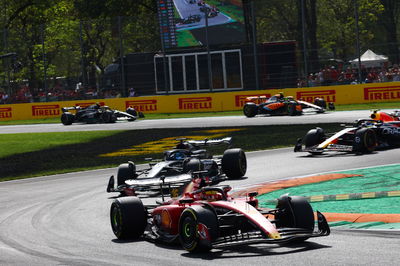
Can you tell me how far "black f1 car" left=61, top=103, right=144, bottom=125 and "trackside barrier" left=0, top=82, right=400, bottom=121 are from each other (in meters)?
4.17

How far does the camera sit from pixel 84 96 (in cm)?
4700

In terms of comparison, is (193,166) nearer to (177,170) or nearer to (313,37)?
(177,170)

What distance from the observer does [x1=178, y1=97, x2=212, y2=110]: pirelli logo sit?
44.8m

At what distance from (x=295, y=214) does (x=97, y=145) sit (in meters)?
20.4

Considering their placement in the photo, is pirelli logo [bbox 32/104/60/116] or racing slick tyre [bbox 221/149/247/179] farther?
pirelli logo [bbox 32/104/60/116]

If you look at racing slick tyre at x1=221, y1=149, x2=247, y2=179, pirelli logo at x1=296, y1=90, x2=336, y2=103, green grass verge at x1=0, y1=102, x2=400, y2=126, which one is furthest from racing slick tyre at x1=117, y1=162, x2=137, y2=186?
pirelli logo at x1=296, y1=90, x2=336, y2=103

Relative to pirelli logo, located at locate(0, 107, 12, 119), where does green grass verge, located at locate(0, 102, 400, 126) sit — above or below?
below

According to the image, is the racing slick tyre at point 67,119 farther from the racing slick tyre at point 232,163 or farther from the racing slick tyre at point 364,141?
the racing slick tyre at point 232,163

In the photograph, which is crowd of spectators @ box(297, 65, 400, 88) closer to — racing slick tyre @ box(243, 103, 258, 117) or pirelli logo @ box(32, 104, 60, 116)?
racing slick tyre @ box(243, 103, 258, 117)

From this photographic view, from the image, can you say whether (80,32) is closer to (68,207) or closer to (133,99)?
(133,99)

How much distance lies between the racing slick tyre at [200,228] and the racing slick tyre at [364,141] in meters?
11.8

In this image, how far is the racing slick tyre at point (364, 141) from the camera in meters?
21.0

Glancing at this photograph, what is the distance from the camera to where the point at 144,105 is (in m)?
46.4

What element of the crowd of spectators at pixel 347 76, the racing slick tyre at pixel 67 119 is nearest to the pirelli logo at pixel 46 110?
the racing slick tyre at pixel 67 119
